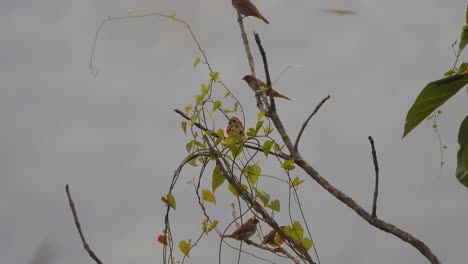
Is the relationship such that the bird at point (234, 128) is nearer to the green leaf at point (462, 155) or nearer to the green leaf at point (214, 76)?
the green leaf at point (214, 76)

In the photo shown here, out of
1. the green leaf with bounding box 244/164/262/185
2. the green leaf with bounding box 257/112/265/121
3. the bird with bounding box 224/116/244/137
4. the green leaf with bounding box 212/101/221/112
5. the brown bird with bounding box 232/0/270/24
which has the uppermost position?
the brown bird with bounding box 232/0/270/24

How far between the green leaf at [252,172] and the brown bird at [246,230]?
0.11 metres

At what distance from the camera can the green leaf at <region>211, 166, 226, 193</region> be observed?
147 centimetres

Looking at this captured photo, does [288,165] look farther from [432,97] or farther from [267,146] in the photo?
[432,97]

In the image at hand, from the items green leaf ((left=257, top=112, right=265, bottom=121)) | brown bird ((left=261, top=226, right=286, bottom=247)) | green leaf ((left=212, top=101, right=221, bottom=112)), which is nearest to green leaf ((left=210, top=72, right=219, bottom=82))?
green leaf ((left=212, top=101, right=221, bottom=112))

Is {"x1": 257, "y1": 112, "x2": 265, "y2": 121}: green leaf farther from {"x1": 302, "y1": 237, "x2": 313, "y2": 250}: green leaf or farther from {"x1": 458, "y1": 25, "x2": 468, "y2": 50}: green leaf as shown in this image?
{"x1": 458, "y1": 25, "x2": 468, "y2": 50}: green leaf

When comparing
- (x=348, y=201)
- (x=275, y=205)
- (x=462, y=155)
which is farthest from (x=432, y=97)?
(x=275, y=205)

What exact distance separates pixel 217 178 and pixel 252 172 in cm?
10

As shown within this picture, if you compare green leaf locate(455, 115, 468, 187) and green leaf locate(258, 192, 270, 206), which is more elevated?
green leaf locate(455, 115, 468, 187)

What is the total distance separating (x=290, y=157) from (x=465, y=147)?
0.42 metres

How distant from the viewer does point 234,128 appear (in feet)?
4.81

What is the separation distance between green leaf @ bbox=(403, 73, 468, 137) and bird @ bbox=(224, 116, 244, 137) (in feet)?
1.46

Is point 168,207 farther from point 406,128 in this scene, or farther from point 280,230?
point 406,128

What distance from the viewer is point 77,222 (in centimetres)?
130
